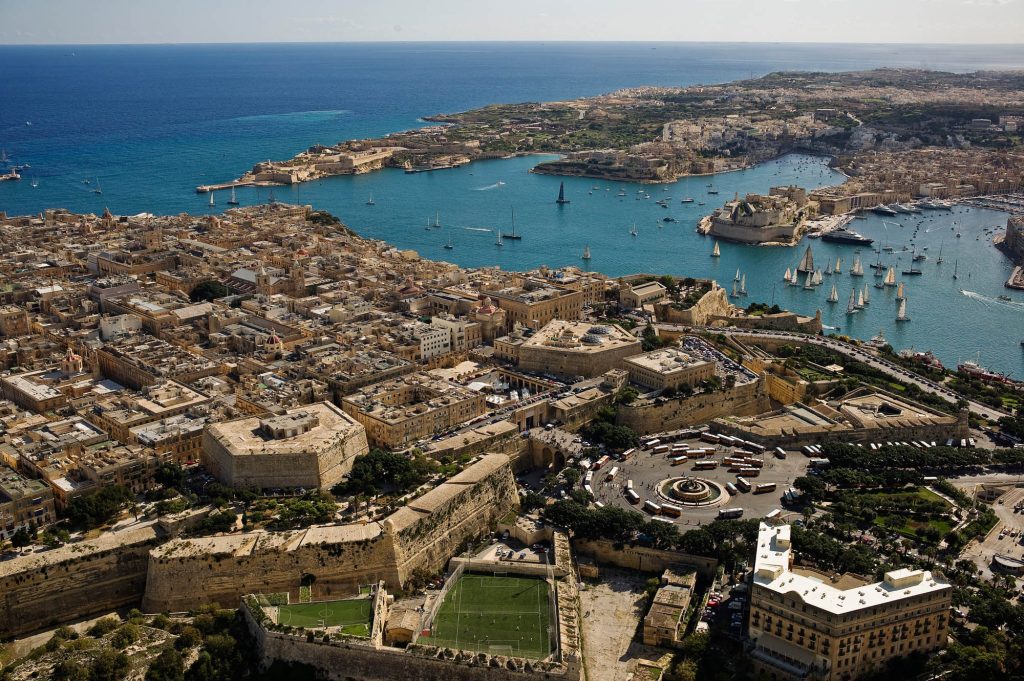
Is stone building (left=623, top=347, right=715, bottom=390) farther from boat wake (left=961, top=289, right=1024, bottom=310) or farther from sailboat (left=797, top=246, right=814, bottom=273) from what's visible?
sailboat (left=797, top=246, right=814, bottom=273)

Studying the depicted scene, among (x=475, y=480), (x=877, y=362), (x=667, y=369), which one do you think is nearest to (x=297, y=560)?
(x=475, y=480)

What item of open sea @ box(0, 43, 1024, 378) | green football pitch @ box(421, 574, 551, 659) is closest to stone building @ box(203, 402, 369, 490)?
green football pitch @ box(421, 574, 551, 659)

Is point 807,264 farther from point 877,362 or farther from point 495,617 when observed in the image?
point 495,617

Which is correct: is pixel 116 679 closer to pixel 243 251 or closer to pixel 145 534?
pixel 145 534

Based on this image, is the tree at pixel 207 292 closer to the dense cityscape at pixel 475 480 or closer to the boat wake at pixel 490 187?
the dense cityscape at pixel 475 480

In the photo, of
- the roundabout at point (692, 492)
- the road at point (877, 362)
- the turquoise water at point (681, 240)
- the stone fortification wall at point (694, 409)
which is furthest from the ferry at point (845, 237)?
the roundabout at point (692, 492)

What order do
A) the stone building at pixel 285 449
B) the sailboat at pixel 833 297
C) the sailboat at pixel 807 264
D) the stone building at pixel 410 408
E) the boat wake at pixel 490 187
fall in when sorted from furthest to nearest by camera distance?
the boat wake at pixel 490 187 → the sailboat at pixel 807 264 → the sailboat at pixel 833 297 → the stone building at pixel 410 408 → the stone building at pixel 285 449
